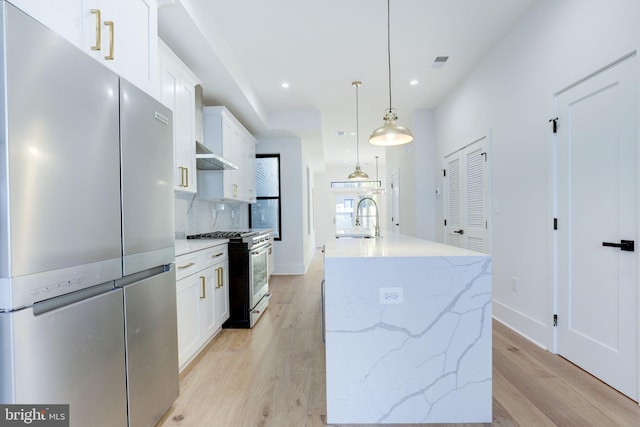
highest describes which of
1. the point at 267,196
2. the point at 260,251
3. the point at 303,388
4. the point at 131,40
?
the point at 131,40

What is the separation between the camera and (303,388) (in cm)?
208

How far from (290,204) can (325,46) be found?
10.6 feet

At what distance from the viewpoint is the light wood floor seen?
174cm

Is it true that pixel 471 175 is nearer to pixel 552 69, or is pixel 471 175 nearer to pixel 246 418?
pixel 552 69

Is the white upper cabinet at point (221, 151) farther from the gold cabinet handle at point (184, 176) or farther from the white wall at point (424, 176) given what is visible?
the white wall at point (424, 176)

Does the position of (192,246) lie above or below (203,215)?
below

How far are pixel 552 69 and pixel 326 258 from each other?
245cm

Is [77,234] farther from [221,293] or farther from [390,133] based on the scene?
[390,133]

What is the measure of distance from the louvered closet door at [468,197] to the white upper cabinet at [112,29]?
340 cm

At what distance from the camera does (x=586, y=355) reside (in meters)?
2.21

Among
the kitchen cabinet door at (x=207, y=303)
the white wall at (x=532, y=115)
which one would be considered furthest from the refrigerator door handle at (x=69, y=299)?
the white wall at (x=532, y=115)

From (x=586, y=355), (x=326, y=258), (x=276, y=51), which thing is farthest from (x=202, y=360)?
(x=276, y=51)

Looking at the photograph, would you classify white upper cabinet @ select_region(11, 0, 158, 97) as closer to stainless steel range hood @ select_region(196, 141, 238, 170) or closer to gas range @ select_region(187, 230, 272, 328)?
stainless steel range hood @ select_region(196, 141, 238, 170)
